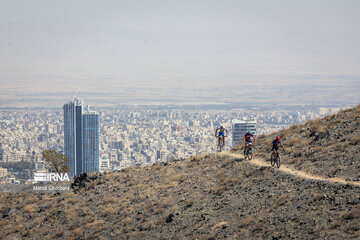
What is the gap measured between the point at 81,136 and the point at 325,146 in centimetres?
10938

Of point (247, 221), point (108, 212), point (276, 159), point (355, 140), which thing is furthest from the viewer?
point (108, 212)

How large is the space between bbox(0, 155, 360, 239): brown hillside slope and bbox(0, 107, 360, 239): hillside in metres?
0.04

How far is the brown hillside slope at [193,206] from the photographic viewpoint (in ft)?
52.5

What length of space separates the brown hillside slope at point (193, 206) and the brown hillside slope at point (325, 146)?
5.22ft

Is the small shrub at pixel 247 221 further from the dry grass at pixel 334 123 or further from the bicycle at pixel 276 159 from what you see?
the dry grass at pixel 334 123

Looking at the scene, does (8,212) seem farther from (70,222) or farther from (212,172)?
(212,172)

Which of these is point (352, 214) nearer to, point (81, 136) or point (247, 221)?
point (247, 221)

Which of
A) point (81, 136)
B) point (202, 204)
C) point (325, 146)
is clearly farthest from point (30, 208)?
point (81, 136)

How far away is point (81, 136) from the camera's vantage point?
417 feet

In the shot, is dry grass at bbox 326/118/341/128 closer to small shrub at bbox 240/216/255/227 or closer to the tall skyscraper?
small shrub at bbox 240/216/255/227

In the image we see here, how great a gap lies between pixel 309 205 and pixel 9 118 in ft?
518

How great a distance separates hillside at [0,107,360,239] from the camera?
16.1m

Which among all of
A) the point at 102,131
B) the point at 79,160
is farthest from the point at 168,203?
the point at 102,131

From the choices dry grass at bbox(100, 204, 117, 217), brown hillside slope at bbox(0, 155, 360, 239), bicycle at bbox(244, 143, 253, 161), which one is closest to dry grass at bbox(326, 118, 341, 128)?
bicycle at bbox(244, 143, 253, 161)
